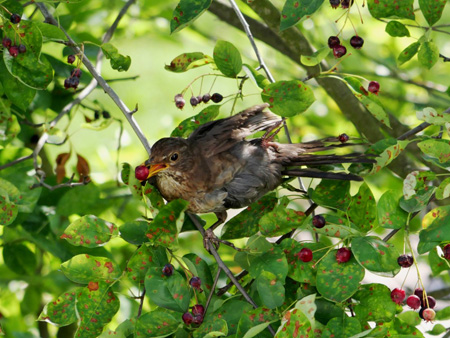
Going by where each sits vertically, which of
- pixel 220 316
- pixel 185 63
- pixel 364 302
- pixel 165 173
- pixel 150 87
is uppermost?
pixel 185 63

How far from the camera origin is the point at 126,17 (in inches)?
133

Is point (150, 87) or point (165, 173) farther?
point (150, 87)

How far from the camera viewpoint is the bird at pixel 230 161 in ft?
6.80

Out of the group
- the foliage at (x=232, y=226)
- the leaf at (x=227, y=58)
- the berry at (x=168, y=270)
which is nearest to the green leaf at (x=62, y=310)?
the foliage at (x=232, y=226)

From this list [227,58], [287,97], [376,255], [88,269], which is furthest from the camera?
[227,58]

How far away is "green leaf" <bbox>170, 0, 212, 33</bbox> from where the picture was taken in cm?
166

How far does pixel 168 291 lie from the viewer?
5.26 ft

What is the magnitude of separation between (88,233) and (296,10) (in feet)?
2.39

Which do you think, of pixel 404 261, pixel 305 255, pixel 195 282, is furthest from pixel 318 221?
pixel 195 282

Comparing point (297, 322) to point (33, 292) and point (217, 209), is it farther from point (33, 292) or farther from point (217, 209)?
point (33, 292)

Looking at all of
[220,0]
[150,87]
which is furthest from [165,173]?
→ [150,87]

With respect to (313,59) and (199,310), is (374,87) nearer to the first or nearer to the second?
(313,59)

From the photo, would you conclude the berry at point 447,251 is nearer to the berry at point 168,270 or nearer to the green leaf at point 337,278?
the green leaf at point 337,278

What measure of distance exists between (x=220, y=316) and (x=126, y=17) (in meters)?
2.13
